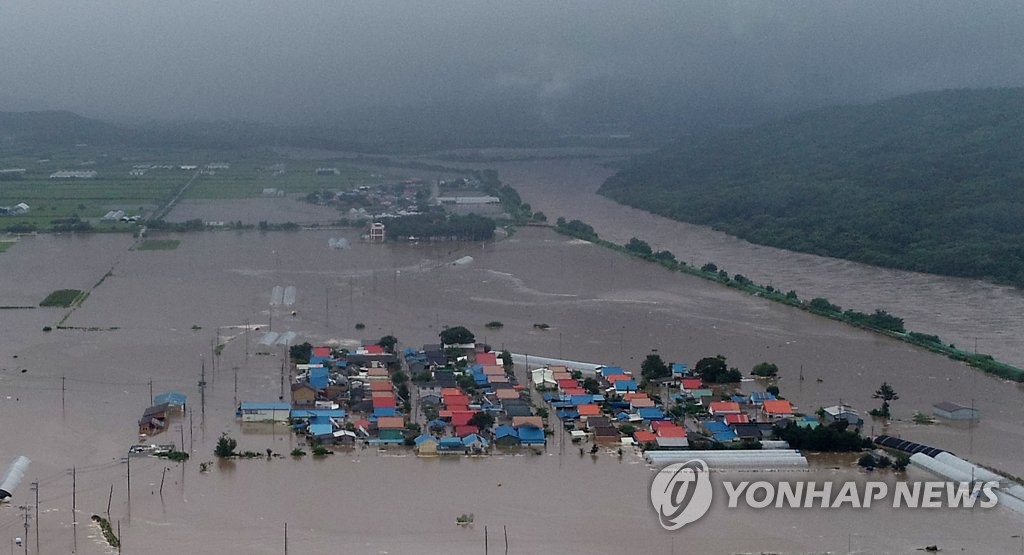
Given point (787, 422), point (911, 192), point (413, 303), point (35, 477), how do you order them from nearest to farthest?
point (35, 477), point (787, 422), point (413, 303), point (911, 192)

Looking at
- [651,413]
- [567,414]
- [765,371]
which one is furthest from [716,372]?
[567,414]

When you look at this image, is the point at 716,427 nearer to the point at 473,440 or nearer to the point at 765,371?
the point at 765,371

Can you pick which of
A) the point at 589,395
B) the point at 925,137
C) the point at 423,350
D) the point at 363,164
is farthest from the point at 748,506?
the point at 363,164

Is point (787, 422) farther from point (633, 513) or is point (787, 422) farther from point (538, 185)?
point (538, 185)

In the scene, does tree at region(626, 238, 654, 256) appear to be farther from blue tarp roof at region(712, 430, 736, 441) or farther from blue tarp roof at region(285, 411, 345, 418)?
blue tarp roof at region(285, 411, 345, 418)

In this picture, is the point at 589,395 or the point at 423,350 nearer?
the point at 589,395

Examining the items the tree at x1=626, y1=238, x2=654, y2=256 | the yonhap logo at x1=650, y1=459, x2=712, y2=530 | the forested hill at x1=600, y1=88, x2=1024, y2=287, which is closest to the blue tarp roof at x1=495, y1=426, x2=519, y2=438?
the yonhap logo at x1=650, y1=459, x2=712, y2=530
